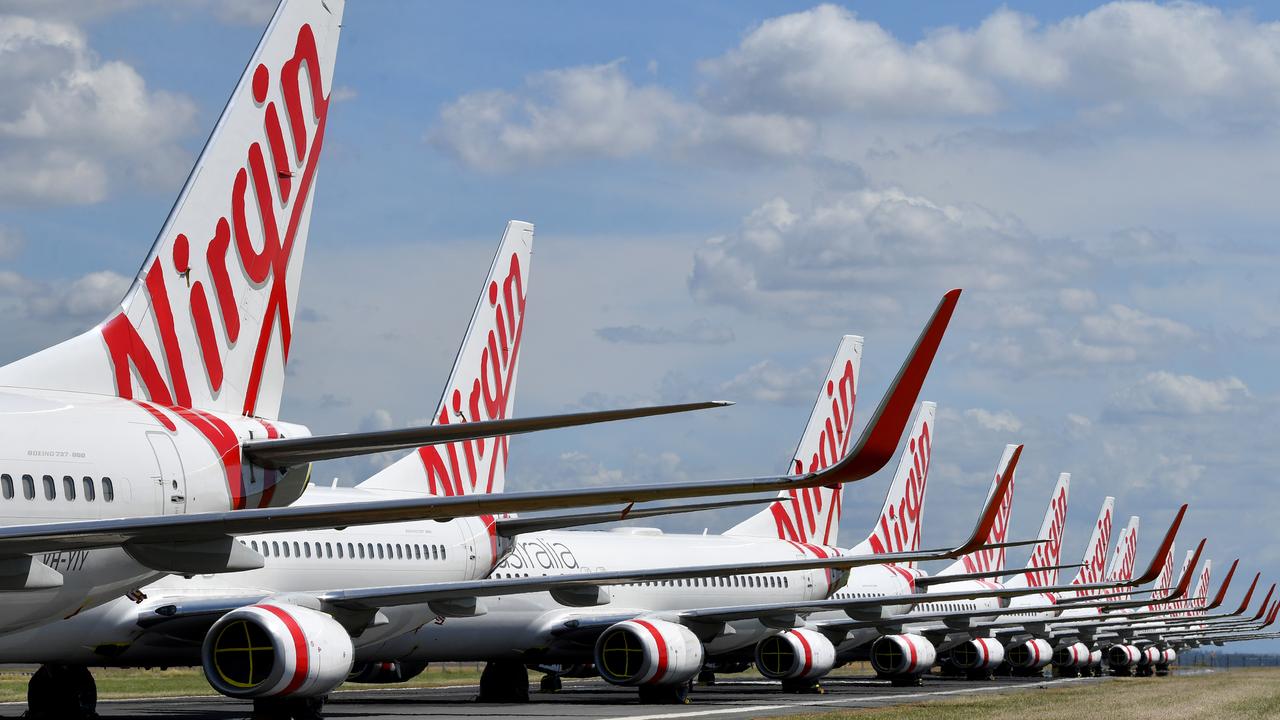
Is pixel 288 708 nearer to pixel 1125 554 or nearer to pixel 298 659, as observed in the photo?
pixel 298 659

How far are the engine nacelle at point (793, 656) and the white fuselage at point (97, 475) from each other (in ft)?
67.9

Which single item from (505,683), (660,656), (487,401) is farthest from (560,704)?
(487,401)

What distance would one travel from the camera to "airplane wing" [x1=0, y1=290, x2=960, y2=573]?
10.4 metres

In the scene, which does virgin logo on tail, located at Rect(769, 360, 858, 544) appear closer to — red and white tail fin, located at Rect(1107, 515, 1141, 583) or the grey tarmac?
the grey tarmac

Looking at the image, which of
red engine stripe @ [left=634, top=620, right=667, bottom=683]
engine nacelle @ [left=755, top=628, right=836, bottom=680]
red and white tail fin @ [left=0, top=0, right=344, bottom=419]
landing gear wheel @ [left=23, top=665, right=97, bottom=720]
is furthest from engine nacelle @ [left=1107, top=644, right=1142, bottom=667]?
red and white tail fin @ [left=0, top=0, right=344, bottom=419]

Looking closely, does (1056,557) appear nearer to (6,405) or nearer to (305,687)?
(305,687)

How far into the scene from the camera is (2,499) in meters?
11.8

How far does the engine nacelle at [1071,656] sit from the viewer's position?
6125 centimetres

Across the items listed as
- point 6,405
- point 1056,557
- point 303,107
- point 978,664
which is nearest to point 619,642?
point 303,107

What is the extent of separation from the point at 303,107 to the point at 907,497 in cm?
3495

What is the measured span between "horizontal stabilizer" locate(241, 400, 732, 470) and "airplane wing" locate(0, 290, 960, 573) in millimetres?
539

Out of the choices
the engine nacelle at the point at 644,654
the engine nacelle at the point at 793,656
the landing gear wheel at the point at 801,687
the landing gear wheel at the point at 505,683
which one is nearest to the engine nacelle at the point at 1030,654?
the landing gear wheel at the point at 801,687

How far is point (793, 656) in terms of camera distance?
108 ft

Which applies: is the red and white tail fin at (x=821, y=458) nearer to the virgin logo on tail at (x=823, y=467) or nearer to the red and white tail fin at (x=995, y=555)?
the virgin logo on tail at (x=823, y=467)
